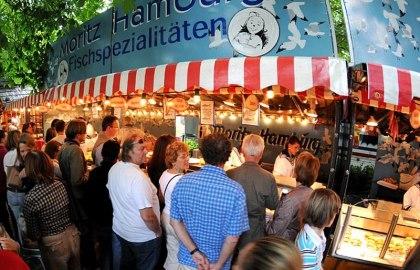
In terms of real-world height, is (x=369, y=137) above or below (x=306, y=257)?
above

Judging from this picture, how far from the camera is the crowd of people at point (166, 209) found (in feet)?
10.9

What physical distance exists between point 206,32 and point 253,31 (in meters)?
0.80

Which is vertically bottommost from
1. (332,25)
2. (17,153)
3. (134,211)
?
(134,211)

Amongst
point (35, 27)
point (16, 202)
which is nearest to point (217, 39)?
point (16, 202)

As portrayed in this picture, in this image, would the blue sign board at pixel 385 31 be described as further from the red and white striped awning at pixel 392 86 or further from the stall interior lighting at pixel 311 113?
the stall interior lighting at pixel 311 113

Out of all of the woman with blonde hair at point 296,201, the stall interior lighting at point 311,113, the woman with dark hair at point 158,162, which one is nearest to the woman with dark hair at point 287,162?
the stall interior lighting at point 311,113

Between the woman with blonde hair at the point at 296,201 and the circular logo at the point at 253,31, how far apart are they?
1.59m

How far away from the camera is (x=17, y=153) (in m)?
6.48

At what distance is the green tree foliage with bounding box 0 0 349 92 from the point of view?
7.66 metres

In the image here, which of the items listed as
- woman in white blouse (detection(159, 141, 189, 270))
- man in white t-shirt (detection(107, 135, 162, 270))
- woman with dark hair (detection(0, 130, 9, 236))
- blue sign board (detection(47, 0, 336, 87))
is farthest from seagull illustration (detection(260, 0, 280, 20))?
woman with dark hair (detection(0, 130, 9, 236))

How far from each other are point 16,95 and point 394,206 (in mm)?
26246

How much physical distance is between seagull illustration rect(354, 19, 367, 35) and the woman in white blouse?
8.57ft

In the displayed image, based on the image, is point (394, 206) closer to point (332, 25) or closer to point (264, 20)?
point (332, 25)

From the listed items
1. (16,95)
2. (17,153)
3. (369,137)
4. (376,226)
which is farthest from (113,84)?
(16,95)
